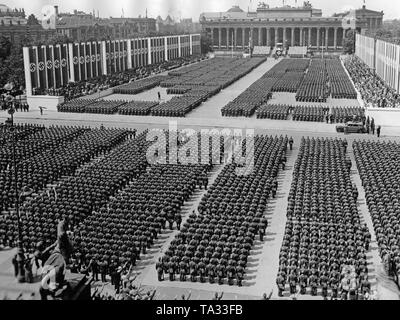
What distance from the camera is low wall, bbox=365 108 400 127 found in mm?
44938

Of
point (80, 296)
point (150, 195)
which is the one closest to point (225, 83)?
point (150, 195)

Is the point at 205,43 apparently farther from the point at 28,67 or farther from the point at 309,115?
the point at 309,115

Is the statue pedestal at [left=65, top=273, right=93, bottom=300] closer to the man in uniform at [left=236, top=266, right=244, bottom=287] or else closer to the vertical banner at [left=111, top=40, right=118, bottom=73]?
the man in uniform at [left=236, top=266, right=244, bottom=287]

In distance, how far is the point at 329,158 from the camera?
32500mm

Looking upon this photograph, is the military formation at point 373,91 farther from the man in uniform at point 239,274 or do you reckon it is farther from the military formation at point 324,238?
the man in uniform at point 239,274

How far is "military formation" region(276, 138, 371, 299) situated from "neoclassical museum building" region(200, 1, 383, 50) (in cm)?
11490

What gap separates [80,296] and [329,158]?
2136 centimetres

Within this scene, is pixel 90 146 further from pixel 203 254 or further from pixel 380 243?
pixel 380 243

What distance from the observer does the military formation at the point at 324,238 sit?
58.6 feet

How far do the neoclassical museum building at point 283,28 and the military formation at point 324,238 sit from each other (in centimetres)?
11490

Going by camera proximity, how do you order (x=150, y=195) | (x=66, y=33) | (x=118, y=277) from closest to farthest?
(x=118, y=277) → (x=150, y=195) → (x=66, y=33)

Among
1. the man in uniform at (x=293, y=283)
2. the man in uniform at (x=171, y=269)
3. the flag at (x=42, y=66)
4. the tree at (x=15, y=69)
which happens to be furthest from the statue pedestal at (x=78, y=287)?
the tree at (x=15, y=69)

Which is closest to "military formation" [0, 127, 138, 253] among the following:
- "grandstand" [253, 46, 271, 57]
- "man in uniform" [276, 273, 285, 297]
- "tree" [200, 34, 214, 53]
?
"man in uniform" [276, 273, 285, 297]
